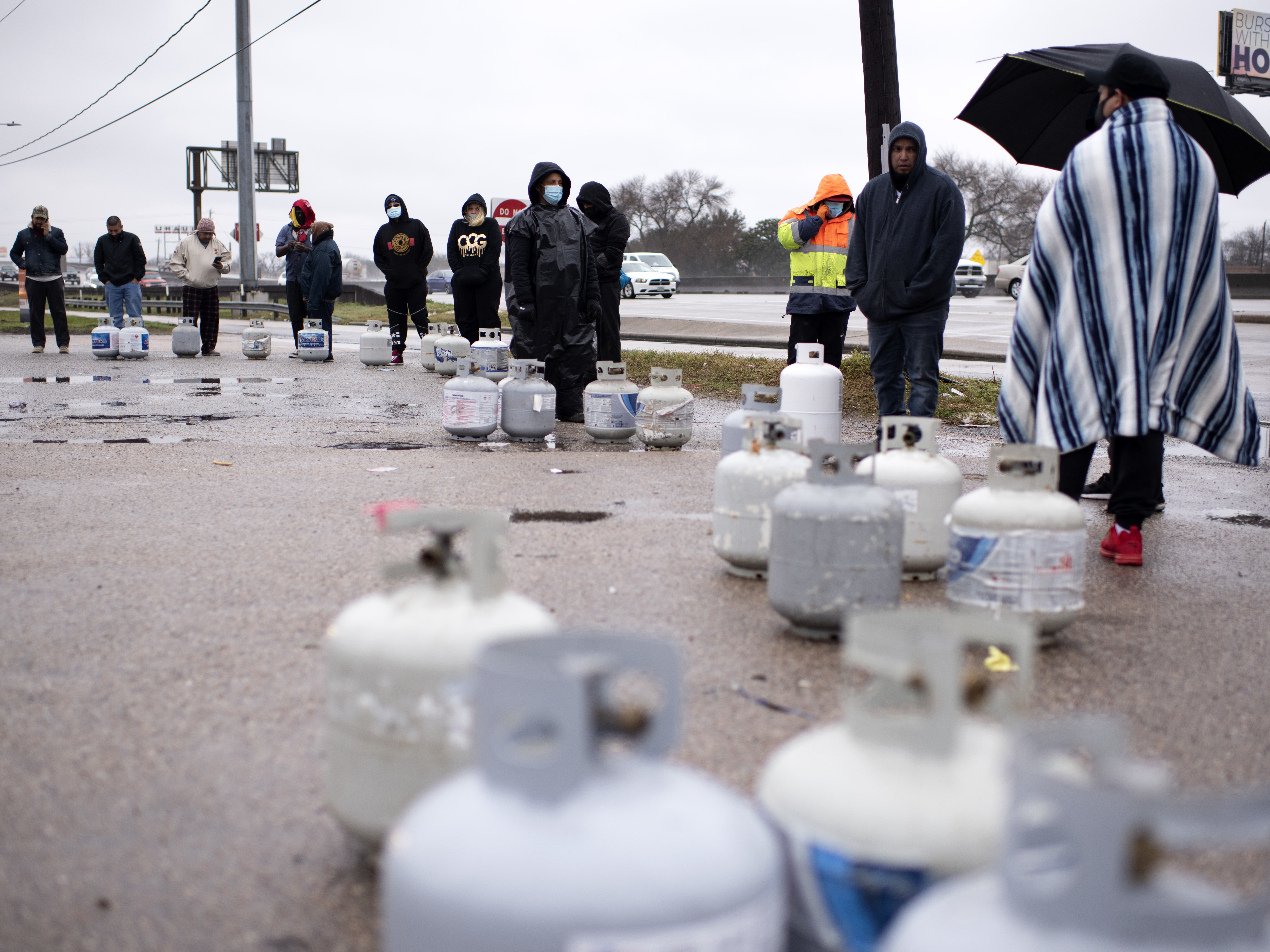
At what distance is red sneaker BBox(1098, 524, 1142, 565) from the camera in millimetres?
4824

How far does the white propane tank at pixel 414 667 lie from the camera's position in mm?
1892

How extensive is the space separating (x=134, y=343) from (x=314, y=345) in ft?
8.85

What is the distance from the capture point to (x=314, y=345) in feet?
55.6

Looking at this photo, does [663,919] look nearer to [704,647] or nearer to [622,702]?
[622,702]

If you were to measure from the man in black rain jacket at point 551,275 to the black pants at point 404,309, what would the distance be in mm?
6642

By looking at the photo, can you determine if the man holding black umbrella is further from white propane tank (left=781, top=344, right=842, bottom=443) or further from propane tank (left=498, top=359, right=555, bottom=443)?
propane tank (left=498, top=359, right=555, bottom=443)

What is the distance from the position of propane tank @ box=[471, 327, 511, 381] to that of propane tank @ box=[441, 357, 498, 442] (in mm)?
1577

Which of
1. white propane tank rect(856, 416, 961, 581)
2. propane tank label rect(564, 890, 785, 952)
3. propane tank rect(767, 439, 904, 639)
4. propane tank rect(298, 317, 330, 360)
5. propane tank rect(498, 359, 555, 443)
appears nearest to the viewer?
propane tank label rect(564, 890, 785, 952)

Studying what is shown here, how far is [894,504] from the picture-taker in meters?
3.52

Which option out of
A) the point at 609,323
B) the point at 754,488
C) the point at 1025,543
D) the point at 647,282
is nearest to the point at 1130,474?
the point at 1025,543

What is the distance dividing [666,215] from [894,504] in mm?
75841

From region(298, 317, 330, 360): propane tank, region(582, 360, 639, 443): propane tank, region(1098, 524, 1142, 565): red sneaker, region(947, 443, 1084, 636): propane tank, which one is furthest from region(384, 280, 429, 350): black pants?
region(947, 443, 1084, 636): propane tank

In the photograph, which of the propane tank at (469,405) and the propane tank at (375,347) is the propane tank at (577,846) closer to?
the propane tank at (469,405)

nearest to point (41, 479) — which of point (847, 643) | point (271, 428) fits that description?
point (271, 428)
